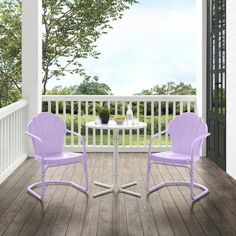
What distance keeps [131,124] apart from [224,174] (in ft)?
5.01

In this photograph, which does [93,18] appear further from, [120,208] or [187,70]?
[120,208]

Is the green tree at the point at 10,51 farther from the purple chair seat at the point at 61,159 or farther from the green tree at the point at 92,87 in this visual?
the purple chair seat at the point at 61,159

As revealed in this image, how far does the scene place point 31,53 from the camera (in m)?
7.39

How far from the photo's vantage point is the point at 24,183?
227 inches

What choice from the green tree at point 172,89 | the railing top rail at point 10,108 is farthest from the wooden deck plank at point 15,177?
the green tree at point 172,89

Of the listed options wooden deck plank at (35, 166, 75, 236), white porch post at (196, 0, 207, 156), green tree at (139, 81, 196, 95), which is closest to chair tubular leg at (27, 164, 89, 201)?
wooden deck plank at (35, 166, 75, 236)

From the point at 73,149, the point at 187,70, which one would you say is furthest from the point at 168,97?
the point at 187,70

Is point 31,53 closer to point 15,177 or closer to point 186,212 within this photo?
point 15,177

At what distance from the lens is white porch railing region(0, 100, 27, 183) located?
5914 mm

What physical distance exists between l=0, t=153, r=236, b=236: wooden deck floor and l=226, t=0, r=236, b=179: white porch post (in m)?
0.25

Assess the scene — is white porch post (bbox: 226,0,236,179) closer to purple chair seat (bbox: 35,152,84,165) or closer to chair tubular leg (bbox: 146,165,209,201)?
chair tubular leg (bbox: 146,165,209,201)

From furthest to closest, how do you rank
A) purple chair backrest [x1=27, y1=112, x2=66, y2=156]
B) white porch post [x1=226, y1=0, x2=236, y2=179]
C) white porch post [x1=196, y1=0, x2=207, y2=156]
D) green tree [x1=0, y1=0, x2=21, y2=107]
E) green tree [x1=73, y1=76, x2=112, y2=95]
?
green tree [x1=73, y1=76, x2=112, y2=95] < green tree [x1=0, y1=0, x2=21, y2=107] < white porch post [x1=196, y1=0, x2=207, y2=156] < white porch post [x1=226, y1=0, x2=236, y2=179] < purple chair backrest [x1=27, y1=112, x2=66, y2=156]

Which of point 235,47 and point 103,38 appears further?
point 103,38

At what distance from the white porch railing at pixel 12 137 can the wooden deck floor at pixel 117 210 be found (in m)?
0.19
